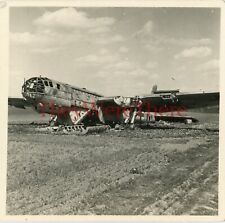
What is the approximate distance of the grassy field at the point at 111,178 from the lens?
6.41m

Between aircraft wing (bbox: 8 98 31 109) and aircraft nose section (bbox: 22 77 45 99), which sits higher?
aircraft nose section (bbox: 22 77 45 99)

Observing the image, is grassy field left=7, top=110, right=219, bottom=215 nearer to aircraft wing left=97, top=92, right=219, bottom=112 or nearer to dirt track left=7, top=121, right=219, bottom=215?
dirt track left=7, top=121, right=219, bottom=215

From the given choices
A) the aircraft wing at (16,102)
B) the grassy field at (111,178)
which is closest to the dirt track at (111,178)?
the grassy field at (111,178)

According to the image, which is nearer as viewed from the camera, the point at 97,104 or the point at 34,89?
the point at 34,89

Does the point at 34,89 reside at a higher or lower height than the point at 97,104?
higher

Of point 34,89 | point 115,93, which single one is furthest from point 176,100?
point 34,89

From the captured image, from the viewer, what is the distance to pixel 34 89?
955cm

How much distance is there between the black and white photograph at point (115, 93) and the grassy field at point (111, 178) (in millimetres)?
18

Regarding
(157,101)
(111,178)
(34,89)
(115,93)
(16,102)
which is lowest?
(111,178)

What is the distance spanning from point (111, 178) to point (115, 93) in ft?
9.20

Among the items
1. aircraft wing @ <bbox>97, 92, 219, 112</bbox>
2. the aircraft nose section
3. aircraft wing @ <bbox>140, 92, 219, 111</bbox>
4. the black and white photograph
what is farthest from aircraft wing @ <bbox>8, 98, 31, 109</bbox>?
aircraft wing @ <bbox>140, 92, 219, 111</bbox>

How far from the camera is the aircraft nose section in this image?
30.1ft

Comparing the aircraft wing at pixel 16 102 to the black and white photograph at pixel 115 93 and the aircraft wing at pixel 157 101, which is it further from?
the aircraft wing at pixel 157 101

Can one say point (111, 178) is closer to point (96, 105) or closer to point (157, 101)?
point (157, 101)
